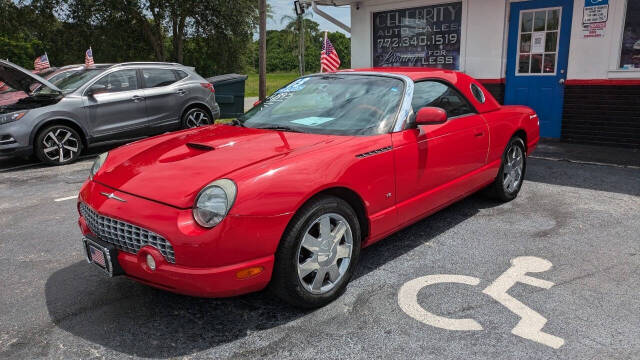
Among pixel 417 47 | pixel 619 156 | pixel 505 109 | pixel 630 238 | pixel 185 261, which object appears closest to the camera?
pixel 185 261

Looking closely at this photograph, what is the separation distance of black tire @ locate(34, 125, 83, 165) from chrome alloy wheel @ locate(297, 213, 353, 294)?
622cm

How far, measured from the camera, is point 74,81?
26.7 ft

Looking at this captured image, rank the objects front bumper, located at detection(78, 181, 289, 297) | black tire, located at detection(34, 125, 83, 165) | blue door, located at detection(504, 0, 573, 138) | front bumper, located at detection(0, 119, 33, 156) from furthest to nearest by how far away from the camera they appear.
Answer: blue door, located at detection(504, 0, 573, 138) < black tire, located at detection(34, 125, 83, 165) < front bumper, located at detection(0, 119, 33, 156) < front bumper, located at detection(78, 181, 289, 297)

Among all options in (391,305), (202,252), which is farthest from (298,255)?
(391,305)

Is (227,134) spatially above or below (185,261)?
above

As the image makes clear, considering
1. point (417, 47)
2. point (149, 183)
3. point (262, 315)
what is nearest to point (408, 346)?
point (262, 315)

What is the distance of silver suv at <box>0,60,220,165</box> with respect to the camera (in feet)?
23.6

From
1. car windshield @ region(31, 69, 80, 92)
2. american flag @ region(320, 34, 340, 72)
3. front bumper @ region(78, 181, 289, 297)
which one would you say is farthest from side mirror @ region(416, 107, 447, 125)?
american flag @ region(320, 34, 340, 72)

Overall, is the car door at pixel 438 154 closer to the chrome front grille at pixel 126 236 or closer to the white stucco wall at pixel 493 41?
the chrome front grille at pixel 126 236

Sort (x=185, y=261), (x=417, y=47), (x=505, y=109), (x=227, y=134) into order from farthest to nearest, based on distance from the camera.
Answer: (x=417, y=47) → (x=505, y=109) → (x=227, y=134) → (x=185, y=261)

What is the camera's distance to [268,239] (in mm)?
2562

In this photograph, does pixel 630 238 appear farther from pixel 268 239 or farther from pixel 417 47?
pixel 417 47

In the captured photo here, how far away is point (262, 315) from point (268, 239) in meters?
0.62

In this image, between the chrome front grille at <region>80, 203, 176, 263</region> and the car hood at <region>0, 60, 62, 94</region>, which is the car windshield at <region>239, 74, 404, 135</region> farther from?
the car hood at <region>0, 60, 62, 94</region>
